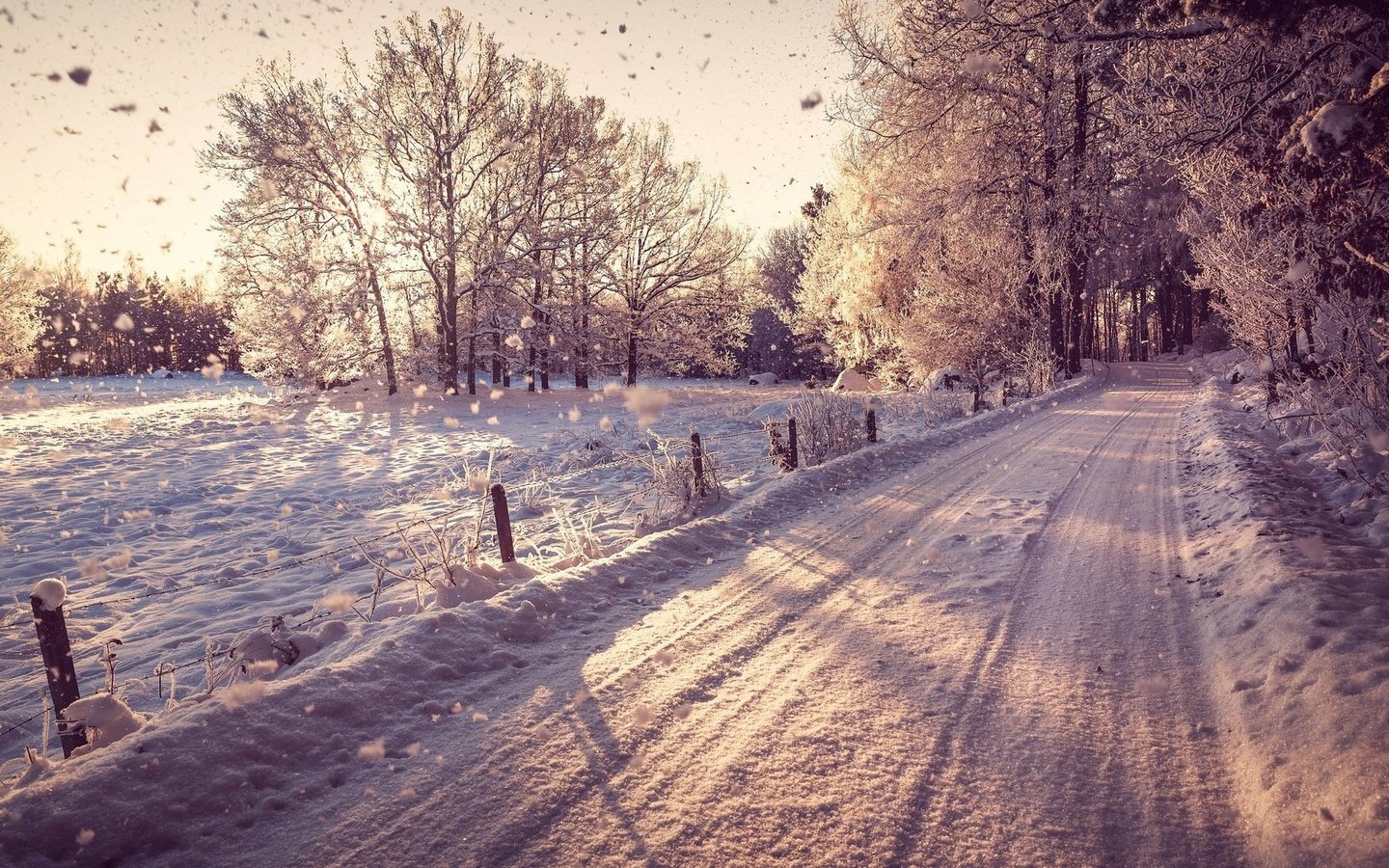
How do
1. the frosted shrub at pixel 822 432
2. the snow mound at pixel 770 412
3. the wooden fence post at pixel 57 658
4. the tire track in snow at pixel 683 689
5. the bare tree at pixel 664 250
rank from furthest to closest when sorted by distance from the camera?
the bare tree at pixel 664 250 < the snow mound at pixel 770 412 < the frosted shrub at pixel 822 432 < the wooden fence post at pixel 57 658 < the tire track in snow at pixel 683 689

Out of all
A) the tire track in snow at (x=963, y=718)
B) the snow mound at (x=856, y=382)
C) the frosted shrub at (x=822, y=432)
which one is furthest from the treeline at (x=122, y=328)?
the tire track in snow at (x=963, y=718)

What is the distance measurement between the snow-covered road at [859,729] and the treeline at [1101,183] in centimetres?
360

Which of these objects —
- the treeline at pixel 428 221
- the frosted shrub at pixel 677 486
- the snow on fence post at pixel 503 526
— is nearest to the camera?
the snow on fence post at pixel 503 526

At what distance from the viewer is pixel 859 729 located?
3.41 metres

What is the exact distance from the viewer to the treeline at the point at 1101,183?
617 centimetres

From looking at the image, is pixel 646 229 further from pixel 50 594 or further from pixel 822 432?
pixel 50 594

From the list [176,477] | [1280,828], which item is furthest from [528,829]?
[176,477]

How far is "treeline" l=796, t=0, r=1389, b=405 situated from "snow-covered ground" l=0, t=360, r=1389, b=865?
2.97 m

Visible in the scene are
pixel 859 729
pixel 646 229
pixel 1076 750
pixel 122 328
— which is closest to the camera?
pixel 1076 750

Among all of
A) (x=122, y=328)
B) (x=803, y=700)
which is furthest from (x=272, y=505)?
(x=122, y=328)

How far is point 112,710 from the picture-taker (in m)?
3.55

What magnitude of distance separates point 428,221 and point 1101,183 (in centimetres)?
2267

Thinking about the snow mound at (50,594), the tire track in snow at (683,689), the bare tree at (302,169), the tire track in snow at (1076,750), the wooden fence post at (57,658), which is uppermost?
the bare tree at (302,169)

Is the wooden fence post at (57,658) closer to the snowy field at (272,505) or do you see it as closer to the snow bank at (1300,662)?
the snowy field at (272,505)
